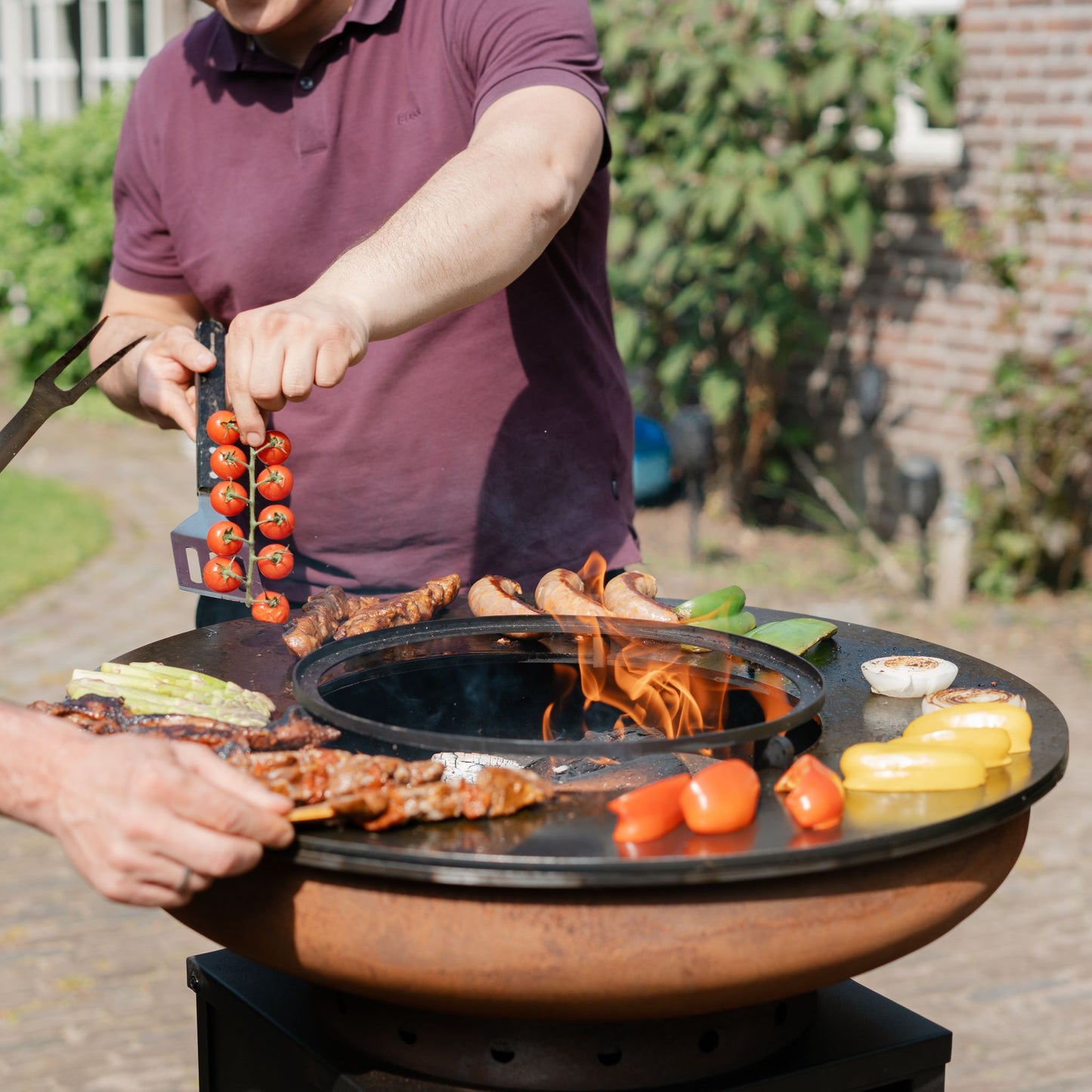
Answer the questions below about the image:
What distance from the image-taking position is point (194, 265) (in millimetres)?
2861

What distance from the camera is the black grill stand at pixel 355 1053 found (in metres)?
1.91

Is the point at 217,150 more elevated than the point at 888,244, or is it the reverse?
the point at 217,150

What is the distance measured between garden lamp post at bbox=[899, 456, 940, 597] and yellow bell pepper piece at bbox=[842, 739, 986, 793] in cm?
534

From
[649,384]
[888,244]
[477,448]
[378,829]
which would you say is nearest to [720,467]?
[649,384]

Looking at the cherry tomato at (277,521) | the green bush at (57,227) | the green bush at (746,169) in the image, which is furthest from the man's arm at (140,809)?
the green bush at (57,227)

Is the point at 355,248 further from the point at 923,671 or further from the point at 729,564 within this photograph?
the point at 729,564

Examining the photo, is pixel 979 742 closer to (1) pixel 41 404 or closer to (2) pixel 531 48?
(2) pixel 531 48

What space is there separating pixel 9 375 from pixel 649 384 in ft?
26.9

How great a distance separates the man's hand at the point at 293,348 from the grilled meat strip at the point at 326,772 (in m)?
0.46

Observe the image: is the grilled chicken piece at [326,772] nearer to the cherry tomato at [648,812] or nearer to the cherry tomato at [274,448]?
the cherry tomato at [648,812]

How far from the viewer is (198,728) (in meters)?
1.92

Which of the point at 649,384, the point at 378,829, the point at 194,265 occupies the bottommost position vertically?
the point at 649,384

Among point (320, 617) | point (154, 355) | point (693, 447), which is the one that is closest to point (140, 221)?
point (154, 355)

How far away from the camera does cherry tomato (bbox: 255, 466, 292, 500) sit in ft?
7.54
